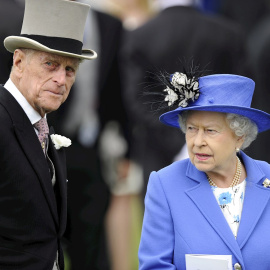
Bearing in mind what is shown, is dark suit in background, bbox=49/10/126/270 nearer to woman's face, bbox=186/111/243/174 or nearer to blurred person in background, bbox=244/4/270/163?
blurred person in background, bbox=244/4/270/163

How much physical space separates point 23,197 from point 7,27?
273cm

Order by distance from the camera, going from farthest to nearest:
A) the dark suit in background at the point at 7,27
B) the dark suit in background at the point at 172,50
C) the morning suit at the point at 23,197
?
the dark suit in background at the point at 172,50 → the dark suit in background at the point at 7,27 → the morning suit at the point at 23,197

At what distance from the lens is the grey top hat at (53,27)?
5.91m

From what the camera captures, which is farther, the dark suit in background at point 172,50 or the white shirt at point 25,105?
the dark suit in background at point 172,50

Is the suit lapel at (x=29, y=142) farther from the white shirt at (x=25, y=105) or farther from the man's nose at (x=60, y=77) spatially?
the man's nose at (x=60, y=77)

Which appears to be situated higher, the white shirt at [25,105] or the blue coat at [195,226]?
the white shirt at [25,105]

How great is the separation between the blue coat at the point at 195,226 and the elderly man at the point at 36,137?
0.59 metres

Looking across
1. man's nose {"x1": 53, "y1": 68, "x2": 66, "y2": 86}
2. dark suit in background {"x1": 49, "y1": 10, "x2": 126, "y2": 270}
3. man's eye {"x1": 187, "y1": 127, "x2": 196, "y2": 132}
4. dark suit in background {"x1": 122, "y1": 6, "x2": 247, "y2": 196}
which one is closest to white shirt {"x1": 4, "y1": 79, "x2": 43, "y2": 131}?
man's nose {"x1": 53, "y1": 68, "x2": 66, "y2": 86}

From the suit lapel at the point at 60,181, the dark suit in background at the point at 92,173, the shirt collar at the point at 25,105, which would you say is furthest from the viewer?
the dark suit in background at the point at 92,173

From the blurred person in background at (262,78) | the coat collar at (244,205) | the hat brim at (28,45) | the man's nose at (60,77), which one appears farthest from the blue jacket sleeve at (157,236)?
the blurred person in background at (262,78)

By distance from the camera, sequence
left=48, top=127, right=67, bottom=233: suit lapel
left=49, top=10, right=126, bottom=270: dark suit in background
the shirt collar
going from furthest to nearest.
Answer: left=49, top=10, right=126, bottom=270: dark suit in background < left=48, top=127, right=67, bottom=233: suit lapel < the shirt collar

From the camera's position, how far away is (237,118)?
19.0ft

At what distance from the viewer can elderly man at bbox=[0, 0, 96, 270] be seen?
5.64 m

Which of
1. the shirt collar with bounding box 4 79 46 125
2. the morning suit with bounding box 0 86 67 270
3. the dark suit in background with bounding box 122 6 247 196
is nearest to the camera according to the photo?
the morning suit with bounding box 0 86 67 270
